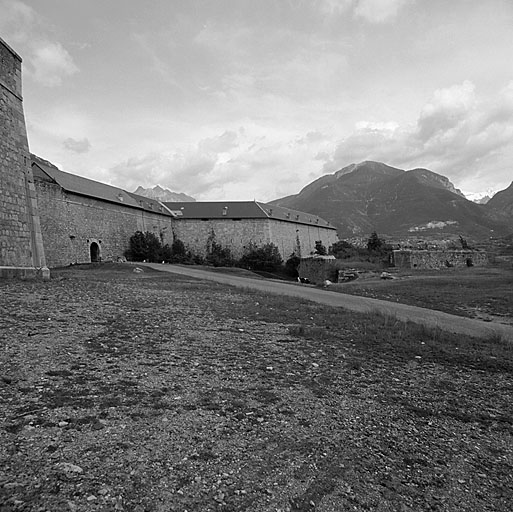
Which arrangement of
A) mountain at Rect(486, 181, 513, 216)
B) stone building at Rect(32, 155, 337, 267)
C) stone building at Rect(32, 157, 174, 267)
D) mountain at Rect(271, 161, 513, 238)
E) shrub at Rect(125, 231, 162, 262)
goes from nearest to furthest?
stone building at Rect(32, 157, 174, 267)
stone building at Rect(32, 155, 337, 267)
shrub at Rect(125, 231, 162, 262)
mountain at Rect(271, 161, 513, 238)
mountain at Rect(486, 181, 513, 216)

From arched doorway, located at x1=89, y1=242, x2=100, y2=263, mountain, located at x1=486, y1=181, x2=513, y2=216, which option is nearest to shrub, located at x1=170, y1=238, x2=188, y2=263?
arched doorway, located at x1=89, y1=242, x2=100, y2=263

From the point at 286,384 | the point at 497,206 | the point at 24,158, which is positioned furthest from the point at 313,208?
the point at 286,384

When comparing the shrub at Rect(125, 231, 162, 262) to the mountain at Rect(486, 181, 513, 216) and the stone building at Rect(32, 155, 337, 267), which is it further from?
the mountain at Rect(486, 181, 513, 216)

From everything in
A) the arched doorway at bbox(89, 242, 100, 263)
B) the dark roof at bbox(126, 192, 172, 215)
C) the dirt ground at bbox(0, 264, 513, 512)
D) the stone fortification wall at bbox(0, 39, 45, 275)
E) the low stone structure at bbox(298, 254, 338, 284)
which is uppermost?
the dark roof at bbox(126, 192, 172, 215)

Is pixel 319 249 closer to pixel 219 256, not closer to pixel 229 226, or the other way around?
pixel 229 226

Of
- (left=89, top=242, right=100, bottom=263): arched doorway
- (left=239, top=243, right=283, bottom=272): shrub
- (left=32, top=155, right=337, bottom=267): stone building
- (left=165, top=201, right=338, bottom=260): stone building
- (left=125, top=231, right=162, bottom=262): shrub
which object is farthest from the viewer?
(left=165, top=201, right=338, bottom=260): stone building

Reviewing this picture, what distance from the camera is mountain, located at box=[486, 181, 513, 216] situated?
11419 cm

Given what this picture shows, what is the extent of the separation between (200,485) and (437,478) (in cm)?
180

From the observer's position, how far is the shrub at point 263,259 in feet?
192

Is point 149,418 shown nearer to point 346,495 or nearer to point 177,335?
point 346,495

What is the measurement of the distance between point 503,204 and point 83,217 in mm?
134852

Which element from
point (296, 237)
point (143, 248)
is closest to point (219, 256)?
point (143, 248)

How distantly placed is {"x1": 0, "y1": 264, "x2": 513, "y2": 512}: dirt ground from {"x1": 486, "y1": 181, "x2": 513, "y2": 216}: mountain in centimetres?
12783

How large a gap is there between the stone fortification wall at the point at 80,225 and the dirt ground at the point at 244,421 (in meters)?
33.4
